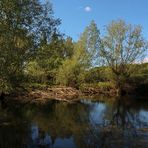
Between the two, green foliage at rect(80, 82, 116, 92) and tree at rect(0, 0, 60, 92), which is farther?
green foliage at rect(80, 82, 116, 92)

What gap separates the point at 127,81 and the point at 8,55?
146 ft

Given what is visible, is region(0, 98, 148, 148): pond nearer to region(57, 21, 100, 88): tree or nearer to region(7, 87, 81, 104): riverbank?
region(7, 87, 81, 104): riverbank

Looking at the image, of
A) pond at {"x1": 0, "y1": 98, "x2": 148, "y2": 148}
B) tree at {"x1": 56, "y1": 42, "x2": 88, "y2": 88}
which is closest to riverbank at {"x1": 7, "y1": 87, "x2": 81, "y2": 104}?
tree at {"x1": 56, "y1": 42, "x2": 88, "y2": 88}

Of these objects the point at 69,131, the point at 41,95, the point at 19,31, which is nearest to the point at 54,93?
the point at 41,95

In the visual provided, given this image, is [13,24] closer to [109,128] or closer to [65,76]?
[109,128]

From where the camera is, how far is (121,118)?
29062mm

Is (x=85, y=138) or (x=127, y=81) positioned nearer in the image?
(x=85, y=138)

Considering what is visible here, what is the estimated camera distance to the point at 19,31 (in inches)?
1011

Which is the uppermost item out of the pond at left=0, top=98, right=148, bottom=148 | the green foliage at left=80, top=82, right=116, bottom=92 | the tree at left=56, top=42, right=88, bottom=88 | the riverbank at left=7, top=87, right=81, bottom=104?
the tree at left=56, top=42, right=88, bottom=88

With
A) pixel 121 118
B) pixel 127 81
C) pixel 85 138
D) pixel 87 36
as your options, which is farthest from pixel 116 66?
pixel 85 138

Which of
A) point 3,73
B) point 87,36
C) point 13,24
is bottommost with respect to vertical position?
point 3,73

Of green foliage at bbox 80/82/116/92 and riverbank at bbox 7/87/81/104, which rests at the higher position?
green foliage at bbox 80/82/116/92

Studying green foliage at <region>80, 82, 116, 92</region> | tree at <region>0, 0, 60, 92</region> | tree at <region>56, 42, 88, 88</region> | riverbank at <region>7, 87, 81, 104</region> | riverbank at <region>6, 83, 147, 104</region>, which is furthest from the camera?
green foliage at <region>80, 82, 116, 92</region>

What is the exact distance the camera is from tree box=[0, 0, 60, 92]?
23.5 metres
